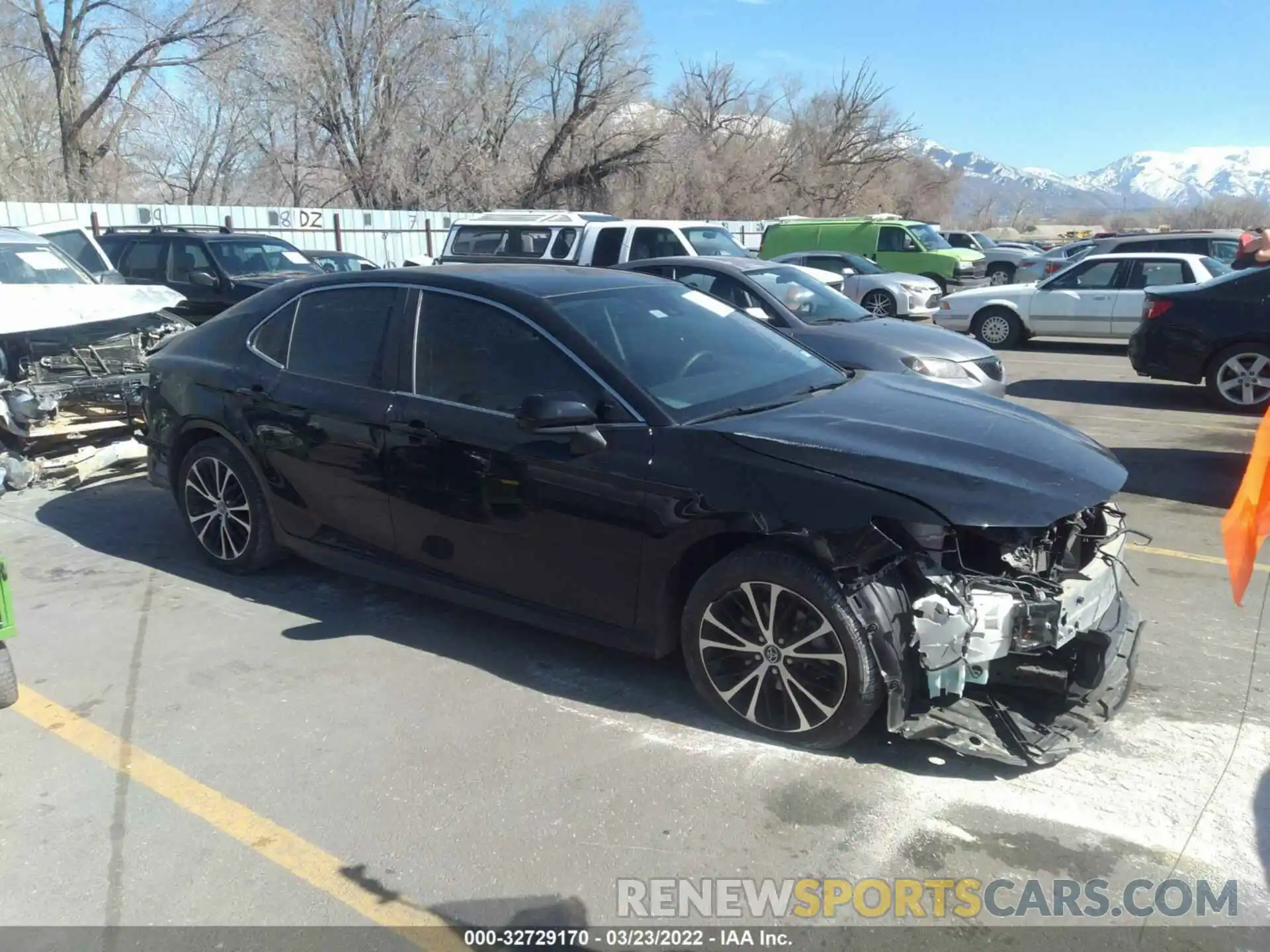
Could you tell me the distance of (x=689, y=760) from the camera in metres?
3.65

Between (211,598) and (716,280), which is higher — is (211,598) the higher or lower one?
the lower one

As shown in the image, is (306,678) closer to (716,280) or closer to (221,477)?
(221,477)

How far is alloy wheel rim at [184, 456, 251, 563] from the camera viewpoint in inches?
214

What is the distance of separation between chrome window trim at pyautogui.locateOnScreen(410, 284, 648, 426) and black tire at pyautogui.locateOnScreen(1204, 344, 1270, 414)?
865 centimetres

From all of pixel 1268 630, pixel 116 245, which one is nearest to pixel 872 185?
pixel 116 245

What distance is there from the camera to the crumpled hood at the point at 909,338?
8039 mm

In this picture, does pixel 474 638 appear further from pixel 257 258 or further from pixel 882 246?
pixel 882 246

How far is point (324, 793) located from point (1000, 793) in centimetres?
230

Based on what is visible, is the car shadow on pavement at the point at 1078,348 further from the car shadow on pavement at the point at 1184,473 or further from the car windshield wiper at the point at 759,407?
the car windshield wiper at the point at 759,407

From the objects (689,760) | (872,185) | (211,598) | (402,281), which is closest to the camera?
(689,760)

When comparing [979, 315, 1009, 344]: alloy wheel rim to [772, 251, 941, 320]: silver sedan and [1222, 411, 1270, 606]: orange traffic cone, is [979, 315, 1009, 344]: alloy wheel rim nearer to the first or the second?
[772, 251, 941, 320]: silver sedan

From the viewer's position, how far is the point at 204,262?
12.4 m

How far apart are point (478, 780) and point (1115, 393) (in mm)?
10265

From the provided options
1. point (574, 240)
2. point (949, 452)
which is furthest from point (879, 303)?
point (949, 452)
